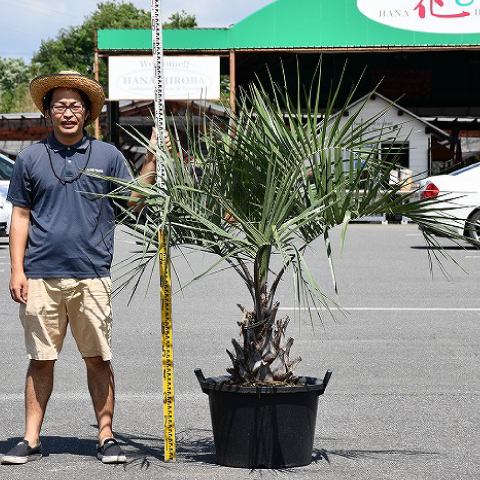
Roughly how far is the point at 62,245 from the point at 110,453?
1.05 m

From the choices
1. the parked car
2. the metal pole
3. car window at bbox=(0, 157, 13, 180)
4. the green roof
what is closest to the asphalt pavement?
the metal pole

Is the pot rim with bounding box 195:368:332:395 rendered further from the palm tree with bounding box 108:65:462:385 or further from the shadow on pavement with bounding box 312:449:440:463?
the shadow on pavement with bounding box 312:449:440:463

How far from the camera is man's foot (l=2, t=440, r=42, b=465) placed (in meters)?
5.27

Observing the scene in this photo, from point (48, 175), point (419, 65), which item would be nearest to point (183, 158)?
point (48, 175)

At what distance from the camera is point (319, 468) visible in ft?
17.3

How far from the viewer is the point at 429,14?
34.0 meters

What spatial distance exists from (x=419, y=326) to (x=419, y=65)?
1537 inches

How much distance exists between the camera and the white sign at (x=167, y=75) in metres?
34.9

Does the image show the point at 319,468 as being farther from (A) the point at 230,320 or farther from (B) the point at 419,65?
(B) the point at 419,65

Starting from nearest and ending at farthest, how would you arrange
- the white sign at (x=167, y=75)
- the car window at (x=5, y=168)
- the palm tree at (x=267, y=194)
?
the palm tree at (x=267, y=194), the car window at (x=5, y=168), the white sign at (x=167, y=75)

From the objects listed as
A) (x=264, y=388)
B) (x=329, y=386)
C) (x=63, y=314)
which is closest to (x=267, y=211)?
(x=264, y=388)

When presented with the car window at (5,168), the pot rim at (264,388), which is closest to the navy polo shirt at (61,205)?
the pot rim at (264,388)

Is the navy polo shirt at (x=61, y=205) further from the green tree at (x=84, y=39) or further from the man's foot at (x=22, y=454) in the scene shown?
the green tree at (x=84, y=39)

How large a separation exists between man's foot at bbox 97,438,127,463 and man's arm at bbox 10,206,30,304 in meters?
0.82
